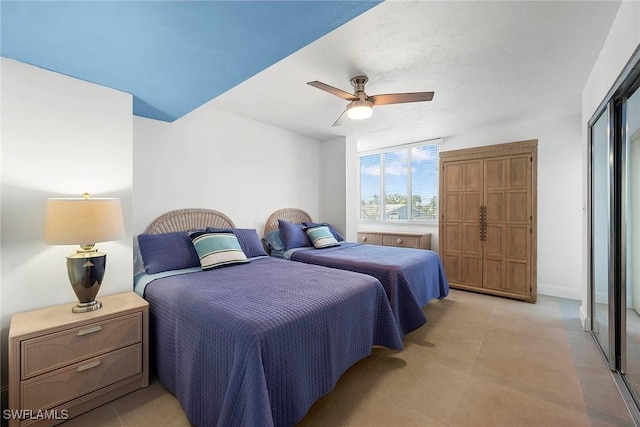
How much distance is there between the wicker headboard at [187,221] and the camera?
293 cm

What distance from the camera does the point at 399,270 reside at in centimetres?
261

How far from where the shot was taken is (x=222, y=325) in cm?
143

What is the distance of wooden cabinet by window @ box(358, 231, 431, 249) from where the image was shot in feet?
15.3

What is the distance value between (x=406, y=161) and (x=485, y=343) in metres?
3.56

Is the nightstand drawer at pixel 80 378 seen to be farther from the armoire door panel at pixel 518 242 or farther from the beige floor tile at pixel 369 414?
the armoire door panel at pixel 518 242

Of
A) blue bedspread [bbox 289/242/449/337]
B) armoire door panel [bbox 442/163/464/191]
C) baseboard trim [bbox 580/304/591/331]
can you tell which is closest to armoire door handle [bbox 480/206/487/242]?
armoire door panel [bbox 442/163/464/191]

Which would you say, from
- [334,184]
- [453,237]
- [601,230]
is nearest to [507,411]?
[601,230]

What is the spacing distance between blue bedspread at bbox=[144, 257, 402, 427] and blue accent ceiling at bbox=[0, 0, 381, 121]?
1.56m

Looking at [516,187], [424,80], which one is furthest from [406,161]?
[424,80]

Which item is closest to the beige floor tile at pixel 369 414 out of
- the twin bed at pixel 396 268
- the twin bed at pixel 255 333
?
the twin bed at pixel 255 333

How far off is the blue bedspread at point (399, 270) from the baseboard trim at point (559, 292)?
1.78 m

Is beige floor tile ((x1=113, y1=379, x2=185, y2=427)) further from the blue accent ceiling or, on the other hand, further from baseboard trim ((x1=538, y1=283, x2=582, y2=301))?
baseboard trim ((x1=538, y1=283, x2=582, y2=301))

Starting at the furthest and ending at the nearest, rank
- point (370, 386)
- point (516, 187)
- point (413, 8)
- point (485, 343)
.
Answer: point (516, 187) → point (485, 343) → point (370, 386) → point (413, 8)

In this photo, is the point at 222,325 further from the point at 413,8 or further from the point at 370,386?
the point at 413,8
